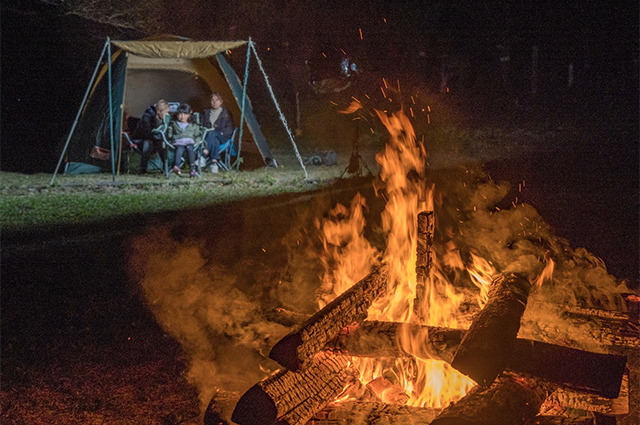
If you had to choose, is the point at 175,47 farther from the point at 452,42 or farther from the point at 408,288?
the point at 452,42

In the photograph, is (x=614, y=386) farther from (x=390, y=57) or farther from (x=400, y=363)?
(x=390, y=57)

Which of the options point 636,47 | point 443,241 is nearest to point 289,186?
point 443,241

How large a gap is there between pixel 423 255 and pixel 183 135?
313 inches

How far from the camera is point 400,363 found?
3.13 metres

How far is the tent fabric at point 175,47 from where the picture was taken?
9438mm

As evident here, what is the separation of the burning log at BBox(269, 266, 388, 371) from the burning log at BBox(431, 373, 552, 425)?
67cm

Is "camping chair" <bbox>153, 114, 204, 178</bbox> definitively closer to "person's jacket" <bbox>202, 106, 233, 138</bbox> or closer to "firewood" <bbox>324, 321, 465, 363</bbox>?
"person's jacket" <bbox>202, 106, 233, 138</bbox>

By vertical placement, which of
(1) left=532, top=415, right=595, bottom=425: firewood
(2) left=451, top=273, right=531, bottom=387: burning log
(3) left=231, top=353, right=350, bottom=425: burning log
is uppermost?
(2) left=451, top=273, right=531, bottom=387: burning log

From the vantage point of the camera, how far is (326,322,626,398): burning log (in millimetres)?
2434

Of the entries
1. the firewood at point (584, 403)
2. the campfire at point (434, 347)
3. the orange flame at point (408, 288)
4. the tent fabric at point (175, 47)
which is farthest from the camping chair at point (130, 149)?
the firewood at point (584, 403)

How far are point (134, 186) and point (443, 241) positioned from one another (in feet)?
19.0

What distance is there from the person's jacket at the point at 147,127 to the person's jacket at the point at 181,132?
0.29 metres

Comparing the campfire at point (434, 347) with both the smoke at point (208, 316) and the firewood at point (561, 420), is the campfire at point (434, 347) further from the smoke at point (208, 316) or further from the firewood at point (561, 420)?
the smoke at point (208, 316)

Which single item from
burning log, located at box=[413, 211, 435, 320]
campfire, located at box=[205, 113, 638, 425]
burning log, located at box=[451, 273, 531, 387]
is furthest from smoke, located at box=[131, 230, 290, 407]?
burning log, located at box=[451, 273, 531, 387]
